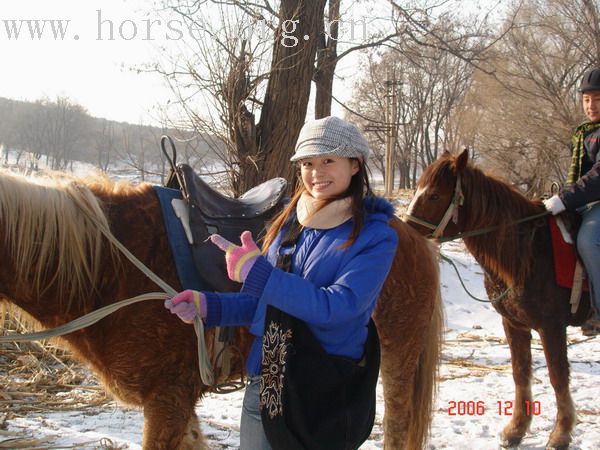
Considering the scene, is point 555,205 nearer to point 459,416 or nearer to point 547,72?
point 459,416

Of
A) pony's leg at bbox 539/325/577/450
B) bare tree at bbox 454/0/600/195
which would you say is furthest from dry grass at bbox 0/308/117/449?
bare tree at bbox 454/0/600/195

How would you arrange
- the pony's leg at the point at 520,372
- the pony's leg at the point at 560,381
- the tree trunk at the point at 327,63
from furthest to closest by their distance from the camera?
the tree trunk at the point at 327,63, the pony's leg at the point at 520,372, the pony's leg at the point at 560,381

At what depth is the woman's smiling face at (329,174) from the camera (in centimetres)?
153

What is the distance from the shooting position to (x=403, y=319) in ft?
8.85

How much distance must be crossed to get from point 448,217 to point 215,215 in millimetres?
2041

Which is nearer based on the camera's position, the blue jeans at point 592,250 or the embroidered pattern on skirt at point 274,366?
the embroidered pattern on skirt at point 274,366

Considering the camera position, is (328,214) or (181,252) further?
(181,252)

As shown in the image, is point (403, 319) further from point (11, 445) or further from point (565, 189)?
point (11, 445)

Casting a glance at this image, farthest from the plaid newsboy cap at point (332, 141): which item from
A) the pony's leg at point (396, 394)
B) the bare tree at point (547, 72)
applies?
the bare tree at point (547, 72)

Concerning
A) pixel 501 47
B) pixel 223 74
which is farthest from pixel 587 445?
pixel 501 47

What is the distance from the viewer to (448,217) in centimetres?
358

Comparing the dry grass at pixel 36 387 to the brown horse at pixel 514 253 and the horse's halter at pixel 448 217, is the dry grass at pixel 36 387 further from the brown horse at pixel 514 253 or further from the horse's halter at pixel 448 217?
the brown horse at pixel 514 253

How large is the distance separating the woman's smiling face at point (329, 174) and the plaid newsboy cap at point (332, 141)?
0.12ft
